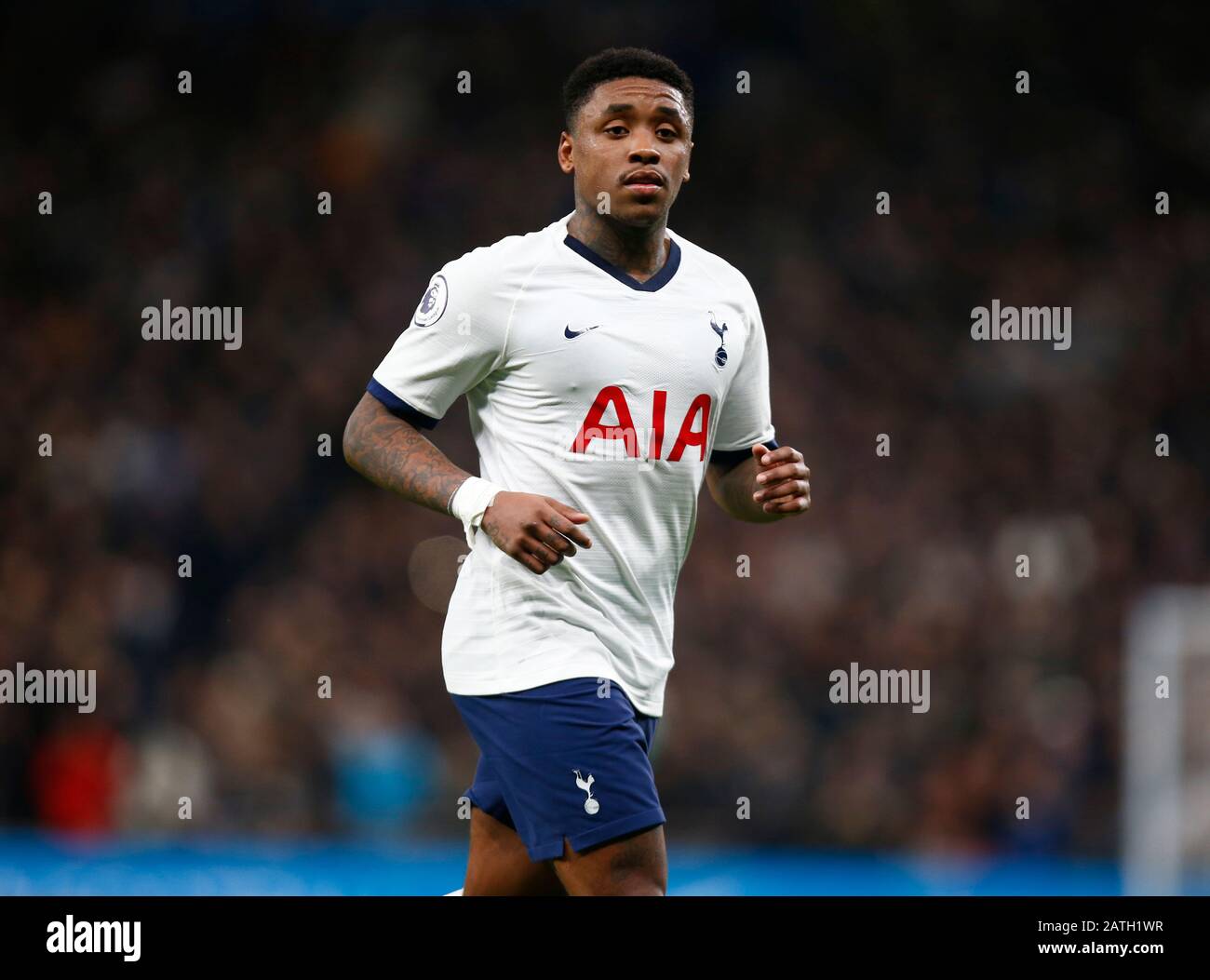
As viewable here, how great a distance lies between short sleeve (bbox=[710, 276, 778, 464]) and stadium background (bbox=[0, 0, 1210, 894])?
3.96m

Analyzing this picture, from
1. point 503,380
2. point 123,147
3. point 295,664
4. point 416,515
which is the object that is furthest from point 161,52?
point 503,380

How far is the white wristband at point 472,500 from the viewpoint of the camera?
3.86 m

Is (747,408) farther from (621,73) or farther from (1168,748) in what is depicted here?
(1168,748)

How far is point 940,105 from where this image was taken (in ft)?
42.4

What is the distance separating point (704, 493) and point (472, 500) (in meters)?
8.30

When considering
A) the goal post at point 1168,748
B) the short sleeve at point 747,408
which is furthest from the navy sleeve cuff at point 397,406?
the goal post at point 1168,748

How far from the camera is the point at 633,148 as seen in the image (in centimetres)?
416

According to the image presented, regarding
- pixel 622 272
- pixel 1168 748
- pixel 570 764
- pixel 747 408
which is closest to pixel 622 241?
pixel 622 272

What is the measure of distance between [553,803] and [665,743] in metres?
5.86

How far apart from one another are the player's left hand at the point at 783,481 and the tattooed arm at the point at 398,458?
0.70 m

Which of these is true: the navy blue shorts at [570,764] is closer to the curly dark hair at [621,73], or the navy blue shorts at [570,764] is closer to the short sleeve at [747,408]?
the short sleeve at [747,408]

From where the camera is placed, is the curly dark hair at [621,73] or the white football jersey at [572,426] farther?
the curly dark hair at [621,73]

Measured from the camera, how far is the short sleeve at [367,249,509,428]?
13.5 feet

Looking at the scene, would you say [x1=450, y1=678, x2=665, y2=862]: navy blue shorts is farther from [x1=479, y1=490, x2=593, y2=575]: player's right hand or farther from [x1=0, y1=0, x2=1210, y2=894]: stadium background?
[x1=0, y1=0, x2=1210, y2=894]: stadium background
